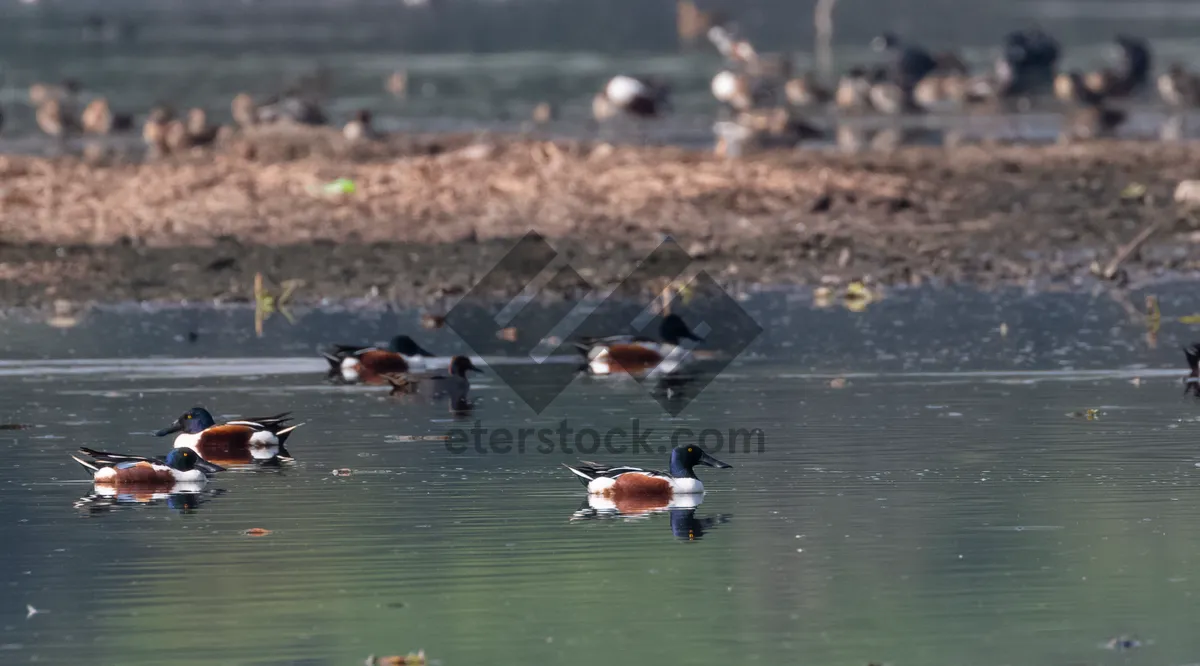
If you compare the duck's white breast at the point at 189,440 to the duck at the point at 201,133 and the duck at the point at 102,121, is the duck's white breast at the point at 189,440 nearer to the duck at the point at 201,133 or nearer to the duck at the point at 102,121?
the duck at the point at 201,133

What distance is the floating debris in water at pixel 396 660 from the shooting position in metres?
10.3

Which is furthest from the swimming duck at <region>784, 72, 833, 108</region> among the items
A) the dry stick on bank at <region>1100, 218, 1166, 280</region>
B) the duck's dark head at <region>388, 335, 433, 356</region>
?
the duck's dark head at <region>388, 335, 433, 356</region>

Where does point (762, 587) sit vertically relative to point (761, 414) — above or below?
below

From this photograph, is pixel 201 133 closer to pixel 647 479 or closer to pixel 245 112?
pixel 245 112

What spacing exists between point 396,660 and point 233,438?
6247mm

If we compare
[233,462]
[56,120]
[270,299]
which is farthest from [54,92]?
[233,462]

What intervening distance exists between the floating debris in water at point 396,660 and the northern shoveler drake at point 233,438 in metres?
5.91

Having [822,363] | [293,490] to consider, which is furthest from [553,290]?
[293,490]

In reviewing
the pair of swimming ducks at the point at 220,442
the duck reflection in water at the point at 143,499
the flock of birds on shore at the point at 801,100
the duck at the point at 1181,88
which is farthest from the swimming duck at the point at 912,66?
the duck reflection in water at the point at 143,499

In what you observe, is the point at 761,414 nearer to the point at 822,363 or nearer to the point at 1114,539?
the point at 822,363

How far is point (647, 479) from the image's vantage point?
14.6m

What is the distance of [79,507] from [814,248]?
46.1 ft

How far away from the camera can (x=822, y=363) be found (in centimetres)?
2061

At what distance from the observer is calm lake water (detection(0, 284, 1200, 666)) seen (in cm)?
1079
